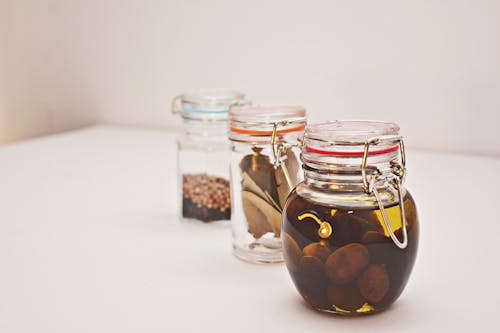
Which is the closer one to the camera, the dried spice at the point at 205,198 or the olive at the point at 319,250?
the olive at the point at 319,250

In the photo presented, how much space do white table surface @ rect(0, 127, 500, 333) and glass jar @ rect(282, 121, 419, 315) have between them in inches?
1.3

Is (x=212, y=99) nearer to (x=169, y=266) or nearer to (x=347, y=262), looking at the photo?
(x=169, y=266)

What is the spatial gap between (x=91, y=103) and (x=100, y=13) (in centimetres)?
25

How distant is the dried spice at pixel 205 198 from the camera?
947mm

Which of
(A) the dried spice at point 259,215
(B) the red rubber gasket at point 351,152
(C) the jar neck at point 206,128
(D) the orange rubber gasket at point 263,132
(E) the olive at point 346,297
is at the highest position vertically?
(B) the red rubber gasket at point 351,152

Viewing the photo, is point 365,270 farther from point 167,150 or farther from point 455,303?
point 167,150

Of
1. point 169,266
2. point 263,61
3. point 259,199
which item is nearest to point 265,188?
point 259,199

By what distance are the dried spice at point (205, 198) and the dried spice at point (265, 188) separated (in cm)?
14

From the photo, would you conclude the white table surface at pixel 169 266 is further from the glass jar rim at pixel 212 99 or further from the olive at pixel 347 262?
the glass jar rim at pixel 212 99

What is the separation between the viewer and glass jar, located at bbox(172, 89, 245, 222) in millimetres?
949

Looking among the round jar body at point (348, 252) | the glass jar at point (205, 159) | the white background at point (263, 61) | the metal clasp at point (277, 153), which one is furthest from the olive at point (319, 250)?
the white background at point (263, 61)

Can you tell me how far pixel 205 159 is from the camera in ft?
3.19

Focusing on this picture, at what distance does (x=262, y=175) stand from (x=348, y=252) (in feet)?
0.67

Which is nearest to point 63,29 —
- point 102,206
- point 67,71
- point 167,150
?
point 67,71
